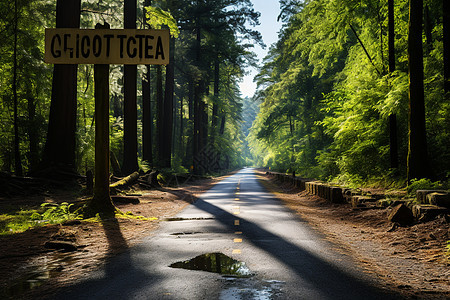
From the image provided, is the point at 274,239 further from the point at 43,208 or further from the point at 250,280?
the point at 43,208

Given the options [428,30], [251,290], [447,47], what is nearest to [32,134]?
[251,290]

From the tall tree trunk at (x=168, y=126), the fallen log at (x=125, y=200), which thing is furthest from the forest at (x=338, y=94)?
the tall tree trunk at (x=168, y=126)

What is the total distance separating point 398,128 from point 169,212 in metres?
9.69

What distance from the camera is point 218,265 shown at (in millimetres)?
5023

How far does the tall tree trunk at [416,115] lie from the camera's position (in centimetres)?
1030

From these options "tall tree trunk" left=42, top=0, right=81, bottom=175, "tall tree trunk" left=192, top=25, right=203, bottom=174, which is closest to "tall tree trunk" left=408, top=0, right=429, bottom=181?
"tall tree trunk" left=42, top=0, right=81, bottom=175

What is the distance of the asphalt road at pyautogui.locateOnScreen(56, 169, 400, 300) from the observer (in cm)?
394

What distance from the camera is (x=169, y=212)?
11.3 meters

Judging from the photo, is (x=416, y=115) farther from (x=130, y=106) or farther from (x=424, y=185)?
(x=130, y=106)

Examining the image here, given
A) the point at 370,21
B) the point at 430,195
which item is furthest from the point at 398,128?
the point at 430,195

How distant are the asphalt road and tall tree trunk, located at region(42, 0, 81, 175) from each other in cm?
885

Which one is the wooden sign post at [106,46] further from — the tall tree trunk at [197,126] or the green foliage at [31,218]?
the tall tree trunk at [197,126]

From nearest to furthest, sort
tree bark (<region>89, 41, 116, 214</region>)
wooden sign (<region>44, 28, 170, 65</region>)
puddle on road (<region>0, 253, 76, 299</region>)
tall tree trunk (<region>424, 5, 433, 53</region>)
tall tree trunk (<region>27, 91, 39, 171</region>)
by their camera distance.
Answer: puddle on road (<region>0, 253, 76, 299</region>), wooden sign (<region>44, 28, 170, 65</region>), tree bark (<region>89, 41, 116, 214</region>), tall tree trunk (<region>424, 5, 433, 53</region>), tall tree trunk (<region>27, 91, 39, 171</region>)

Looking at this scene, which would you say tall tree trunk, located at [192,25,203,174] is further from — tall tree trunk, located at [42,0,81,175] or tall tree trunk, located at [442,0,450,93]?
tall tree trunk, located at [442,0,450,93]
